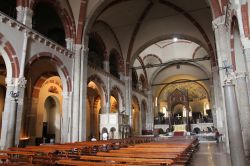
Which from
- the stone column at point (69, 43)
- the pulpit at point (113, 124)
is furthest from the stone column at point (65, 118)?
the pulpit at point (113, 124)

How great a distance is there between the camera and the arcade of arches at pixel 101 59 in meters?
8.55

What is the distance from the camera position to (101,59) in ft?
64.3

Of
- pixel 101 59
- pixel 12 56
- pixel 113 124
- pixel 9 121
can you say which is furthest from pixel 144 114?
pixel 9 121

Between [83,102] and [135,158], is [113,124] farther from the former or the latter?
[135,158]

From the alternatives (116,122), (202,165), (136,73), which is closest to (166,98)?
(136,73)

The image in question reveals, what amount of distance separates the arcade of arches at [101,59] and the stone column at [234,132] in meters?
0.02

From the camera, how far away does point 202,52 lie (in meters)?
26.1

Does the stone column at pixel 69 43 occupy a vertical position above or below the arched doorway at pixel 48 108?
above

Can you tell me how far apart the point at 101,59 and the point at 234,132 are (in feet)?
51.3

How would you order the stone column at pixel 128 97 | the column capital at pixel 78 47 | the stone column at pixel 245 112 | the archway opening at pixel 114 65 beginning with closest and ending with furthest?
the stone column at pixel 245 112
the column capital at pixel 78 47
the stone column at pixel 128 97
the archway opening at pixel 114 65

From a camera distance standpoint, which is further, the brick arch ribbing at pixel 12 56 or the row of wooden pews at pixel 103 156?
the brick arch ribbing at pixel 12 56

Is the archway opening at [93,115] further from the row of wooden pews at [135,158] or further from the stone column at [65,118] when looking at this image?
the row of wooden pews at [135,158]

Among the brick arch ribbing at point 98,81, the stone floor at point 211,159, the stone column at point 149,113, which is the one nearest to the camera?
the stone floor at point 211,159

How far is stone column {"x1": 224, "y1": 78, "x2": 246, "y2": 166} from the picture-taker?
4.82m
